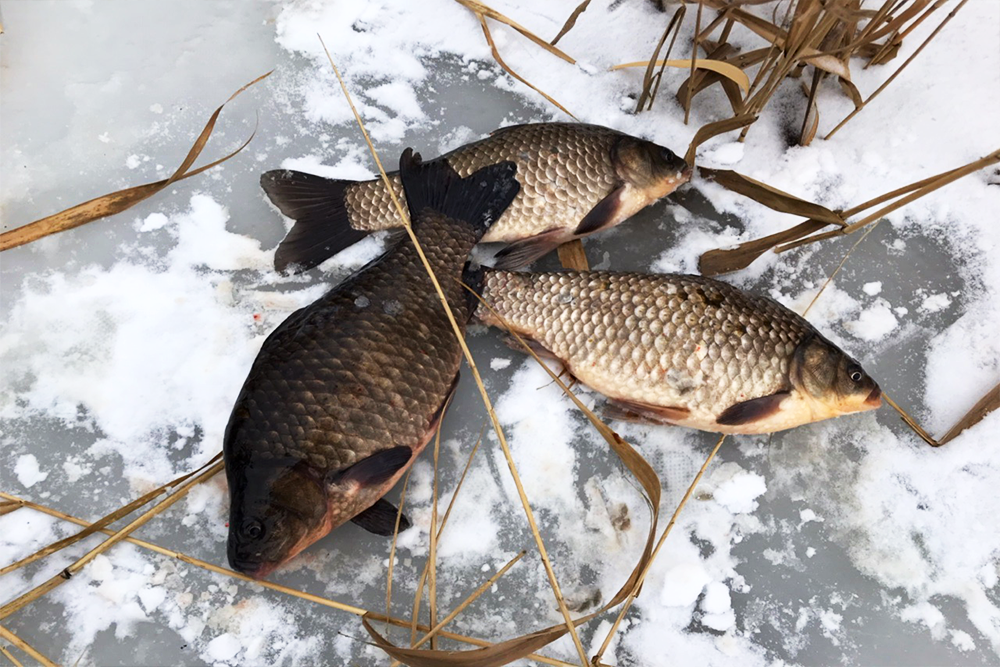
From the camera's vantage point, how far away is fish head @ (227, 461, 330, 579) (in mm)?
1502

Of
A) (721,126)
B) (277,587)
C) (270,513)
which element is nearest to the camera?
(270,513)

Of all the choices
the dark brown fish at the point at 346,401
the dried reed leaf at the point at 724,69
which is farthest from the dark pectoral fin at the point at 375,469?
the dried reed leaf at the point at 724,69

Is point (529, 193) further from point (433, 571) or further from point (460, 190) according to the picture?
point (433, 571)

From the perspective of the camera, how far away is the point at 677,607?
171 cm

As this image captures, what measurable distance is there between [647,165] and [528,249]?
15.1 inches

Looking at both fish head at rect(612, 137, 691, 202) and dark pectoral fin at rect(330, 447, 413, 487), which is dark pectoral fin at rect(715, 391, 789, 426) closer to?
fish head at rect(612, 137, 691, 202)

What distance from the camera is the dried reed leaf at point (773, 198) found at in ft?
5.69

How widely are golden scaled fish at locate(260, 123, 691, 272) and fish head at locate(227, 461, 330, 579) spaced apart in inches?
25.3

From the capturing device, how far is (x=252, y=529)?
59.1 inches

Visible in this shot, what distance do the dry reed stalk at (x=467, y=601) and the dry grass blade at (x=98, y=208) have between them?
125 centimetres

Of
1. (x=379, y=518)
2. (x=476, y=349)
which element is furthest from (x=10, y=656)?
(x=476, y=349)

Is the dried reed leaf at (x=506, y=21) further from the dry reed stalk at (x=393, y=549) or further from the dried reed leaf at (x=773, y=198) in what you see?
the dry reed stalk at (x=393, y=549)

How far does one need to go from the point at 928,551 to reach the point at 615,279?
977 millimetres

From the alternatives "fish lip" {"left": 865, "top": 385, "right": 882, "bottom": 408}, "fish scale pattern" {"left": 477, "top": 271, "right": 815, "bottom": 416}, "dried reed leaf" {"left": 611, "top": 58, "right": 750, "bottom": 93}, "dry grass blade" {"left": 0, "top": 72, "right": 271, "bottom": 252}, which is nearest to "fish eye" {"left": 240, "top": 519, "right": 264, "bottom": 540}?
"fish scale pattern" {"left": 477, "top": 271, "right": 815, "bottom": 416}
